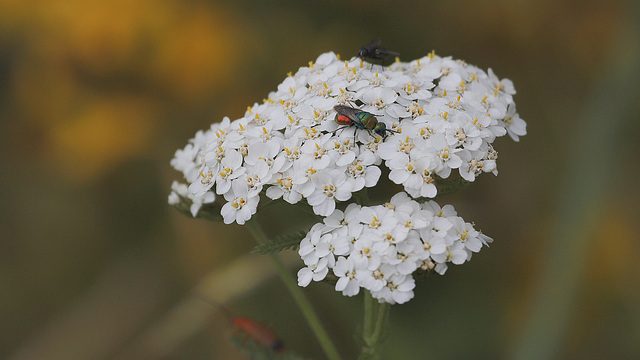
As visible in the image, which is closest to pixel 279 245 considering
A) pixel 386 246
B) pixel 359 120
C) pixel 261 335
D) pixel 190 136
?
pixel 386 246

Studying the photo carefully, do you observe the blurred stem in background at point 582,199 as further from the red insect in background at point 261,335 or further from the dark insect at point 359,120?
the dark insect at point 359,120

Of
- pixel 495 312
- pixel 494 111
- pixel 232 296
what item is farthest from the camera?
pixel 495 312

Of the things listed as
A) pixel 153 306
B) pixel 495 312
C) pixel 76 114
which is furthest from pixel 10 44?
pixel 495 312

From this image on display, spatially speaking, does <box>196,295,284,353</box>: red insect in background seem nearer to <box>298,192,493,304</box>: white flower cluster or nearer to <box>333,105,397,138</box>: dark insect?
<box>298,192,493,304</box>: white flower cluster

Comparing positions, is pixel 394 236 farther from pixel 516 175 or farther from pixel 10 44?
pixel 10 44

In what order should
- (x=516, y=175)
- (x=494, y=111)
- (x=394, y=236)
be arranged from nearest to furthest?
1. (x=394, y=236)
2. (x=494, y=111)
3. (x=516, y=175)

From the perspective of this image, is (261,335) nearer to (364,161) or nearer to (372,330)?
(372,330)

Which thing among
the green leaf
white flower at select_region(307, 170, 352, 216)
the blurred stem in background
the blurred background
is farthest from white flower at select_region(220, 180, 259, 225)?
the blurred stem in background
